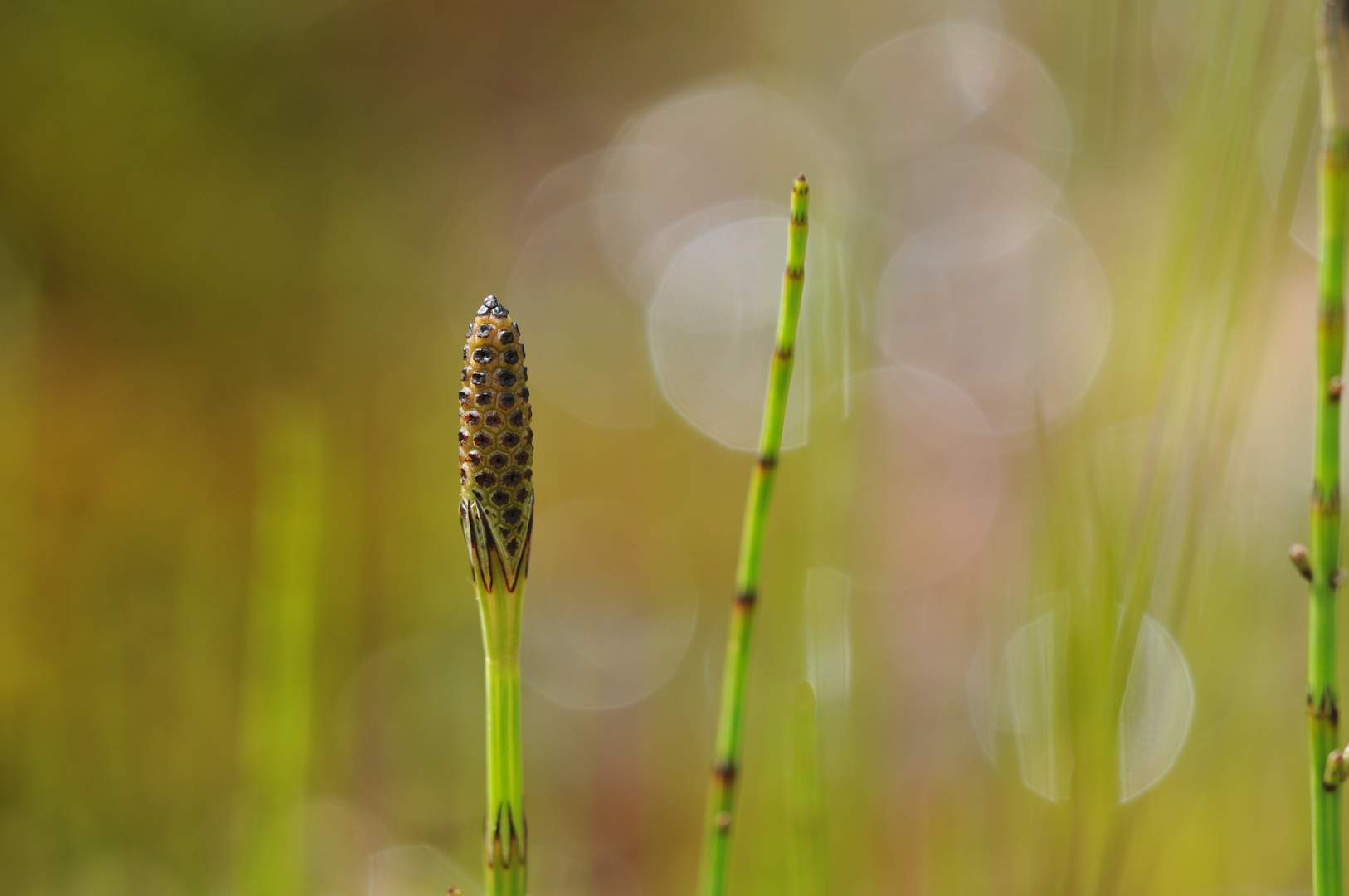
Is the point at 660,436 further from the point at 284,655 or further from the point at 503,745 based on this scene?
the point at 503,745

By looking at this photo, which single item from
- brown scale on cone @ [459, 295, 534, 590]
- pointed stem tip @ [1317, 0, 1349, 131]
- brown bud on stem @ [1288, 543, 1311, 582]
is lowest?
brown bud on stem @ [1288, 543, 1311, 582]

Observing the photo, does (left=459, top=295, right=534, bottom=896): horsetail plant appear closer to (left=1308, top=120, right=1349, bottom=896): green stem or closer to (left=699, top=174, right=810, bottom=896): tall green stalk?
(left=699, top=174, right=810, bottom=896): tall green stalk

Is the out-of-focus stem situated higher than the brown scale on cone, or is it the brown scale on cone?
the brown scale on cone

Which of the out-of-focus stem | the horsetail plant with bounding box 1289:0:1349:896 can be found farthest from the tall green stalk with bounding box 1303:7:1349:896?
the out-of-focus stem

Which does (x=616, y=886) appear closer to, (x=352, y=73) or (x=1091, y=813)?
(x=1091, y=813)

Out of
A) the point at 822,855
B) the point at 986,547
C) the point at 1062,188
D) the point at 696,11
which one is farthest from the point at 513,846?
the point at 696,11

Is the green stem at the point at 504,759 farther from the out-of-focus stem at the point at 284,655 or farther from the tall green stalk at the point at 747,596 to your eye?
the out-of-focus stem at the point at 284,655

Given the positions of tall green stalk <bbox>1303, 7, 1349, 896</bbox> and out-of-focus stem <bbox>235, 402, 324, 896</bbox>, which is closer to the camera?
tall green stalk <bbox>1303, 7, 1349, 896</bbox>

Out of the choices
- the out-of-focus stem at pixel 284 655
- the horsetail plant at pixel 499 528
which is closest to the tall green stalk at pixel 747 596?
the horsetail plant at pixel 499 528
